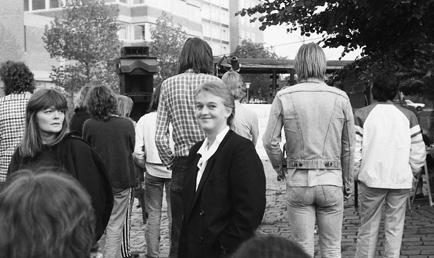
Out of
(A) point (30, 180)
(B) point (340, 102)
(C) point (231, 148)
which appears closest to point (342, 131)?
(B) point (340, 102)

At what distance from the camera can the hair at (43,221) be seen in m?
1.89

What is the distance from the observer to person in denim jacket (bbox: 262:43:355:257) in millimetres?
5328

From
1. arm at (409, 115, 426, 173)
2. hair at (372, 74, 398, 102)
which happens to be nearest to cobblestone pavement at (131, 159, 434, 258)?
arm at (409, 115, 426, 173)

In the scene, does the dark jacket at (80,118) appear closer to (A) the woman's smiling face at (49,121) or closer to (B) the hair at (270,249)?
(A) the woman's smiling face at (49,121)

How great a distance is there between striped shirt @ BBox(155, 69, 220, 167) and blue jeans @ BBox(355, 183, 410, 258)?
5.83ft

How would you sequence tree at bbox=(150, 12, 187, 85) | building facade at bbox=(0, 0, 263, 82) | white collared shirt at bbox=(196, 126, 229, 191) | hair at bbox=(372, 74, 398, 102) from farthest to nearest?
tree at bbox=(150, 12, 187, 85), building facade at bbox=(0, 0, 263, 82), hair at bbox=(372, 74, 398, 102), white collared shirt at bbox=(196, 126, 229, 191)

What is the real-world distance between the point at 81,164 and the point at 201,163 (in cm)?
73

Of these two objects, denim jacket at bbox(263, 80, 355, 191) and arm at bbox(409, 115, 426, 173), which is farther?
arm at bbox(409, 115, 426, 173)

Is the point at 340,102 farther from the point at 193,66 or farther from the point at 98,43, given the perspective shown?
the point at 98,43

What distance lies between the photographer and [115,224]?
283 inches

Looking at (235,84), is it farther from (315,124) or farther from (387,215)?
(387,215)

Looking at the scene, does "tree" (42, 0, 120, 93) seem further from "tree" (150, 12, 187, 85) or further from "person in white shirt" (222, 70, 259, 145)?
"person in white shirt" (222, 70, 259, 145)

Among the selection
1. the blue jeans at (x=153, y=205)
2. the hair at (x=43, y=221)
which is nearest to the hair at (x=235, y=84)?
the blue jeans at (x=153, y=205)

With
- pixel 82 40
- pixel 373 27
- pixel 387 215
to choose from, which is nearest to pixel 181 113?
pixel 387 215
